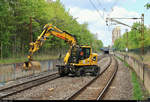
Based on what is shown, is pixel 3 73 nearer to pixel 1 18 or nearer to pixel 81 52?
pixel 81 52

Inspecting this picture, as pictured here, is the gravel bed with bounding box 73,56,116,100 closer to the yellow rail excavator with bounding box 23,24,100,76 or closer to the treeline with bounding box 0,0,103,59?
the yellow rail excavator with bounding box 23,24,100,76

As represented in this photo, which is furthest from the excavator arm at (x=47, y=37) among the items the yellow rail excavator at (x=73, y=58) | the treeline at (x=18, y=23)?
the treeline at (x=18, y=23)

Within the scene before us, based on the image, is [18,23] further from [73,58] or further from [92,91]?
[92,91]

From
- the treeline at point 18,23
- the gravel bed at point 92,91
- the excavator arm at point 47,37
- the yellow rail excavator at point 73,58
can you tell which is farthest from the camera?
the treeline at point 18,23

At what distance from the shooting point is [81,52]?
22.8 meters

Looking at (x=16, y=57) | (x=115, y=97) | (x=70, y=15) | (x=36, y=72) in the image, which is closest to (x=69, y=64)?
(x=36, y=72)

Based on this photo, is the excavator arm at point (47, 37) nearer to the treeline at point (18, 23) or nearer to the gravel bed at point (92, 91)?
the gravel bed at point (92, 91)

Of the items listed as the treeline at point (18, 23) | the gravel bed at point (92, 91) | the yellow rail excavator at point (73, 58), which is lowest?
the gravel bed at point (92, 91)

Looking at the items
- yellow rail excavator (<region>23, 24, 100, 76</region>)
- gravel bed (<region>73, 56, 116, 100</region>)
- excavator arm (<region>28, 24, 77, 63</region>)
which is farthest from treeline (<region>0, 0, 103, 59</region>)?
gravel bed (<region>73, 56, 116, 100</region>)

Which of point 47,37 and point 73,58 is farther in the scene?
point 47,37

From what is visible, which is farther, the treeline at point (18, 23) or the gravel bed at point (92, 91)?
the treeline at point (18, 23)

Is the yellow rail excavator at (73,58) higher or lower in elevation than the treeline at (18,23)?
lower

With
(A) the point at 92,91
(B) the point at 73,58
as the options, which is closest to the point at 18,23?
(B) the point at 73,58

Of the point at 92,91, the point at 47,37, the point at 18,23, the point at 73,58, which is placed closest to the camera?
the point at 92,91
